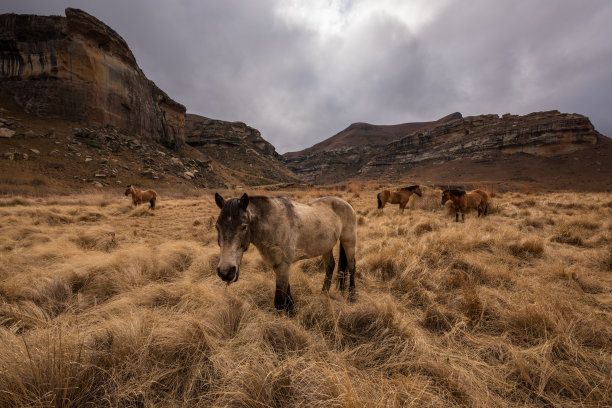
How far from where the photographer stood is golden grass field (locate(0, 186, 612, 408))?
53.6 inches

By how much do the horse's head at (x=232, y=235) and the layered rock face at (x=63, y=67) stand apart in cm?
3980

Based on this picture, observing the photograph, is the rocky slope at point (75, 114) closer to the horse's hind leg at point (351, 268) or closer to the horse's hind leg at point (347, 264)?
the horse's hind leg at point (347, 264)

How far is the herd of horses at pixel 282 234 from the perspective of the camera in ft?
6.57

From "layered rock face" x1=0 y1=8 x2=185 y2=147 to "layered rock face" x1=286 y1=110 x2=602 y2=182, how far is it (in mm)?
66146

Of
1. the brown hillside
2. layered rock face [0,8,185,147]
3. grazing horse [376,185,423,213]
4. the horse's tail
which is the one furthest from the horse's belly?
the brown hillside

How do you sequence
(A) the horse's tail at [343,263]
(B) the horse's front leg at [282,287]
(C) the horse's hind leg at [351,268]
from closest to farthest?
(B) the horse's front leg at [282,287]
(C) the horse's hind leg at [351,268]
(A) the horse's tail at [343,263]

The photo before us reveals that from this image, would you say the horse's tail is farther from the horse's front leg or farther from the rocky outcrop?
the rocky outcrop

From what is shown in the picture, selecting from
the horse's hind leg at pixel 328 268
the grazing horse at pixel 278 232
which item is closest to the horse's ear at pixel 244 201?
the grazing horse at pixel 278 232

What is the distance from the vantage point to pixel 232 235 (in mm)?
Answer: 1998

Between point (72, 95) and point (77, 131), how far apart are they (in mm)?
7035

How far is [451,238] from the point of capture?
4836 mm

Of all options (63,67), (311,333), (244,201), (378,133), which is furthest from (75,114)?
(378,133)

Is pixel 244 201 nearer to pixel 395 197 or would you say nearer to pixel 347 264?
pixel 347 264

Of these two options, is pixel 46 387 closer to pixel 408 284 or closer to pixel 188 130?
pixel 408 284
